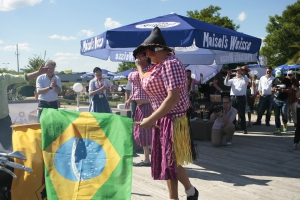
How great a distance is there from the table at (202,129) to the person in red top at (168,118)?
4.53m

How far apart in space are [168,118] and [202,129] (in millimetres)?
4846

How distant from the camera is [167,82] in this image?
10.2 feet

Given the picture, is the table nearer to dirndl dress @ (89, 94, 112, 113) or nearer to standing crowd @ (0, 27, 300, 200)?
standing crowd @ (0, 27, 300, 200)

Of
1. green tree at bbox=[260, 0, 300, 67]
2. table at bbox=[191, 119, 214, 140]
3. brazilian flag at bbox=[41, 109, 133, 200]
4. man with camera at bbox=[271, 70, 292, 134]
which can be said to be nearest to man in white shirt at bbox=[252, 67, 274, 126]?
man with camera at bbox=[271, 70, 292, 134]

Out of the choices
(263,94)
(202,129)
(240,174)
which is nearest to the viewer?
(240,174)

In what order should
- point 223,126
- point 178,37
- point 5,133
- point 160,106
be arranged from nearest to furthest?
point 160,106
point 5,133
point 178,37
point 223,126

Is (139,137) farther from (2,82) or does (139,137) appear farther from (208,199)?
(2,82)

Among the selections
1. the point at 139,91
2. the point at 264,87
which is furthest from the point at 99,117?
the point at 264,87

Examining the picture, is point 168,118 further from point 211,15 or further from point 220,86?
point 211,15

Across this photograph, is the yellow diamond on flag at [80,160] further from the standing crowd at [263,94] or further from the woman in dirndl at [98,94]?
the standing crowd at [263,94]

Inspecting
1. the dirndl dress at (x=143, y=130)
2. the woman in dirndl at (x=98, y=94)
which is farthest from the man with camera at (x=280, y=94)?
the dirndl dress at (x=143, y=130)

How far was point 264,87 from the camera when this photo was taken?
30.7 feet

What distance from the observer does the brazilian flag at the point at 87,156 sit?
306 cm

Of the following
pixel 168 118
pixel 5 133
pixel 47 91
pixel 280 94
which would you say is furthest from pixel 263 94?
pixel 5 133
